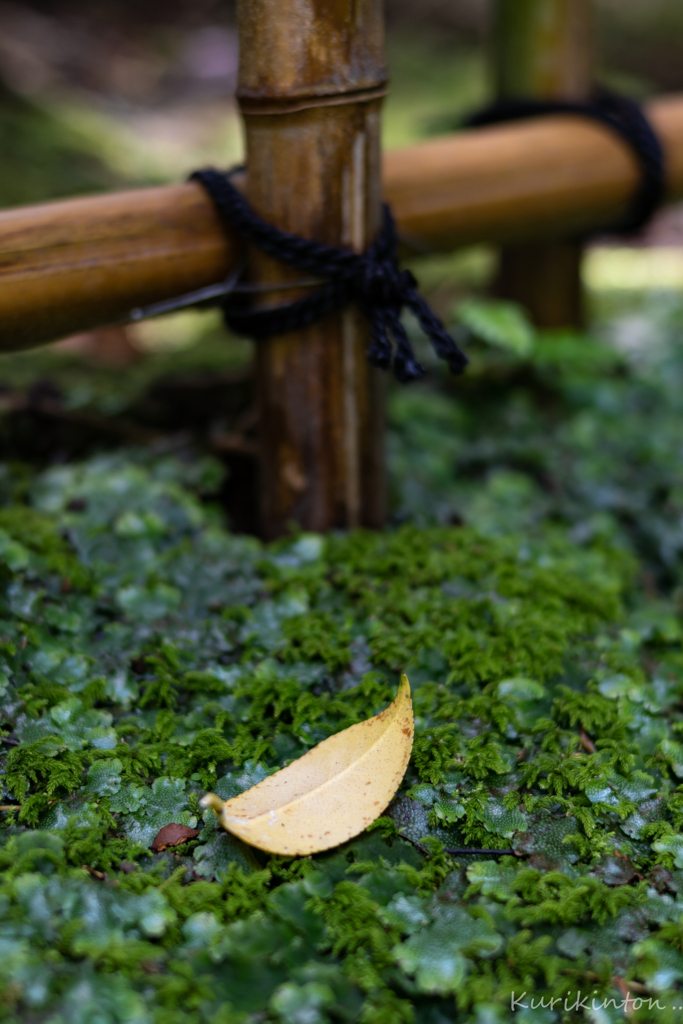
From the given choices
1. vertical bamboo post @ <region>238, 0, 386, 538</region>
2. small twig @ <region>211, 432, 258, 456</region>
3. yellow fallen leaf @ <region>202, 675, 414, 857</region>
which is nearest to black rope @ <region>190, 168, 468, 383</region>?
vertical bamboo post @ <region>238, 0, 386, 538</region>

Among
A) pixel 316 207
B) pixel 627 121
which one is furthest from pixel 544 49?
pixel 316 207

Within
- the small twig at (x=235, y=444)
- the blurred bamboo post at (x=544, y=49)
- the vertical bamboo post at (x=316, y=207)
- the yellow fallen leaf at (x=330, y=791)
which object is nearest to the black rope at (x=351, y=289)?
the vertical bamboo post at (x=316, y=207)

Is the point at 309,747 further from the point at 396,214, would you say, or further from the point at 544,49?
the point at 544,49

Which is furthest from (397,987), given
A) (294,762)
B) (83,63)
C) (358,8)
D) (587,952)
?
(83,63)

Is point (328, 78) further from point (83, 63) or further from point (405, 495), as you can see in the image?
point (83, 63)

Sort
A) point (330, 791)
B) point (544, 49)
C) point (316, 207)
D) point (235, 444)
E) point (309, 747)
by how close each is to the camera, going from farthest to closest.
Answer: point (544, 49)
point (235, 444)
point (316, 207)
point (309, 747)
point (330, 791)

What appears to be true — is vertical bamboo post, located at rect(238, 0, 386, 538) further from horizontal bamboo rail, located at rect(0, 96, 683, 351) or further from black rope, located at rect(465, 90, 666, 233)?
black rope, located at rect(465, 90, 666, 233)

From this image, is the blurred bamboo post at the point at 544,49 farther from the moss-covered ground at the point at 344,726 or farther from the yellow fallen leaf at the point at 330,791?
the yellow fallen leaf at the point at 330,791
